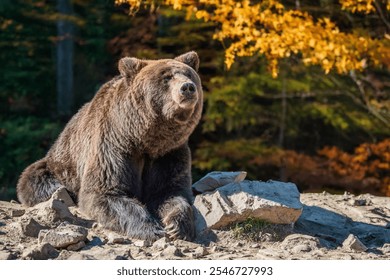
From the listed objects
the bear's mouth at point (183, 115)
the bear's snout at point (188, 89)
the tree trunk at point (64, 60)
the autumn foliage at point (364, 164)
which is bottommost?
the autumn foliage at point (364, 164)

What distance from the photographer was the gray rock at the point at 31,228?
560 centimetres

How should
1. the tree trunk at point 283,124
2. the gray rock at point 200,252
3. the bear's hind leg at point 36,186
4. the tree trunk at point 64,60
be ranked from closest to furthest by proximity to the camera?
the gray rock at point 200,252 → the bear's hind leg at point 36,186 → the tree trunk at point 283,124 → the tree trunk at point 64,60

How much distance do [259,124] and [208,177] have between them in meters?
9.57

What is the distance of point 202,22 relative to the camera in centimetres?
1446

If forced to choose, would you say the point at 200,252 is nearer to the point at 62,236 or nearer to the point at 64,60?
the point at 62,236

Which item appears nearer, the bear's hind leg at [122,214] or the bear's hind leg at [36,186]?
the bear's hind leg at [122,214]

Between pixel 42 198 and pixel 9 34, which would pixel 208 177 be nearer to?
pixel 42 198

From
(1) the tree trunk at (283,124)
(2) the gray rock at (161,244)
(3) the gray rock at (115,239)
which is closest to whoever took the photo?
(2) the gray rock at (161,244)

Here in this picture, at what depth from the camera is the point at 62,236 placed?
5.25 meters

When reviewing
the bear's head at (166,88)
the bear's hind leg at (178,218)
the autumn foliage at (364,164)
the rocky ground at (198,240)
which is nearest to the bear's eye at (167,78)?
the bear's head at (166,88)

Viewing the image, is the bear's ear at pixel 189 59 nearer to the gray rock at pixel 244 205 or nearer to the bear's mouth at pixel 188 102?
the bear's mouth at pixel 188 102

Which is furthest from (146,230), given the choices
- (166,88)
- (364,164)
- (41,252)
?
(364,164)

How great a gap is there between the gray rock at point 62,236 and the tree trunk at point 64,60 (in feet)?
38.3
